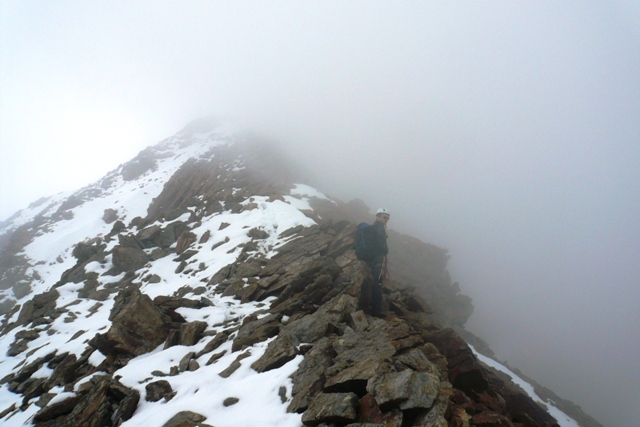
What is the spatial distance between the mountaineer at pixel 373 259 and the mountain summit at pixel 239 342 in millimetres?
504

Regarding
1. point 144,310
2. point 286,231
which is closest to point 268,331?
point 144,310

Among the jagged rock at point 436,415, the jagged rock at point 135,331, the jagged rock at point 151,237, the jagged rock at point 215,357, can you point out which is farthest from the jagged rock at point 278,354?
the jagged rock at point 151,237

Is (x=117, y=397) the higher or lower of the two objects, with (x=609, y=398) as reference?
higher

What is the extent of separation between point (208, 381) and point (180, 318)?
5.67 meters

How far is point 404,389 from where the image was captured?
17.0 ft

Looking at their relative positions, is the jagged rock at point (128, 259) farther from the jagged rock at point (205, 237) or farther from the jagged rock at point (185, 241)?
the jagged rock at point (205, 237)

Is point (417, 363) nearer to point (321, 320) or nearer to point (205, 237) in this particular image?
point (321, 320)

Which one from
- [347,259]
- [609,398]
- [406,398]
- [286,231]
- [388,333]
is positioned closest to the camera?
[406,398]

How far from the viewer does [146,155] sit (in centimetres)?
6762

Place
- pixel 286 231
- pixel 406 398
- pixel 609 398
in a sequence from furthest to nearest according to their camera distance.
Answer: pixel 609 398, pixel 286 231, pixel 406 398

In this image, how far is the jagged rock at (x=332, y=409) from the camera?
16.5ft

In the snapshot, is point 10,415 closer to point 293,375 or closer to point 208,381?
point 208,381

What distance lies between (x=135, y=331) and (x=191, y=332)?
2.36 m

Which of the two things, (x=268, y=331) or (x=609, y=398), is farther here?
(x=609, y=398)
